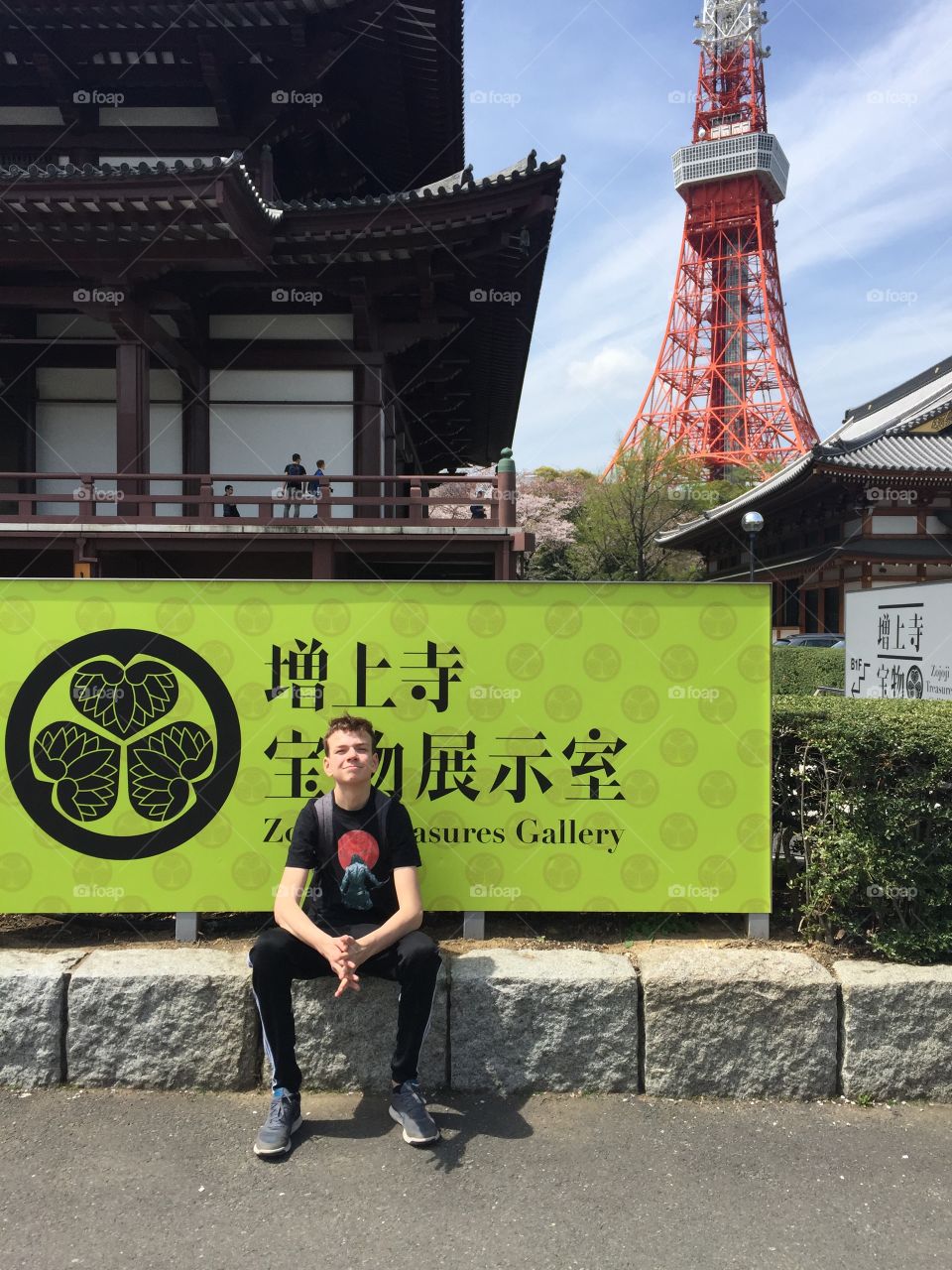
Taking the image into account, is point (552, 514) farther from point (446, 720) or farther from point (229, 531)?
point (446, 720)

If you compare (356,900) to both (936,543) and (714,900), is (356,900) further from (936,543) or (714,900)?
(936,543)

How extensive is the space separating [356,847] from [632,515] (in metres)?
30.3

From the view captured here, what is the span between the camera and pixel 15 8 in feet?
29.1

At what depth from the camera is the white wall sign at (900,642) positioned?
20.5 ft

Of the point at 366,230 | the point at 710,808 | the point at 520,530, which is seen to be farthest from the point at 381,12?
the point at 710,808

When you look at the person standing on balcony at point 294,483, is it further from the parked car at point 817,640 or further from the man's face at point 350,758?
the parked car at point 817,640

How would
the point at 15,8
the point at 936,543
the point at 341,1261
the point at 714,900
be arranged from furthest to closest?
the point at 936,543 → the point at 15,8 → the point at 714,900 → the point at 341,1261

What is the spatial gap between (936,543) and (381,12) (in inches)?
683

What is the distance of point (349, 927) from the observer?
2967 millimetres

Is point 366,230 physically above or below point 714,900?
above

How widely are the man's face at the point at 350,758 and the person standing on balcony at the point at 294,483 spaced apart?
6.91 m

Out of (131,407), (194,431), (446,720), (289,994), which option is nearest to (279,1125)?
(289,994)

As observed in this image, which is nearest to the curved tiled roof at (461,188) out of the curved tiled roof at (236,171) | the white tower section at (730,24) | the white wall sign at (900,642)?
the curved tiled roof at (236,171)

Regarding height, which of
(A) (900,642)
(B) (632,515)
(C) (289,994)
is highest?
(B) (632,515)
